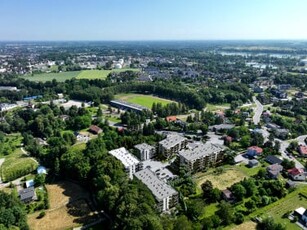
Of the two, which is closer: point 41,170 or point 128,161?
point 128,161

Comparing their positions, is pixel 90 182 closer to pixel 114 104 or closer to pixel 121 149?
pixel 121 149

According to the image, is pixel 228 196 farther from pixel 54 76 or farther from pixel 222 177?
pixel 54 76

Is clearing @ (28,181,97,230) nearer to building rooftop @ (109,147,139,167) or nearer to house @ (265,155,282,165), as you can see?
building rooftop @ (109,147,139,167)

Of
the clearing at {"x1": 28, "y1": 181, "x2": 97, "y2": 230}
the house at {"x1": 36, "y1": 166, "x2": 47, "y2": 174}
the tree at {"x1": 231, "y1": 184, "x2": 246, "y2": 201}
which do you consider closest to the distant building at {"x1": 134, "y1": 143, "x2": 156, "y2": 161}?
the clearing at {"x1": 28, "y1": 181, "x2": 97, "y2": 230}

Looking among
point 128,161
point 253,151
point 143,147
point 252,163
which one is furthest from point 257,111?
point 128,161

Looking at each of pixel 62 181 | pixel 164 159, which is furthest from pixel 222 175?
pixel 62 181

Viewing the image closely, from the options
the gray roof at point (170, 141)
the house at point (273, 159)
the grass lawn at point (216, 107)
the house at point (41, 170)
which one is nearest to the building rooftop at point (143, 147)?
the gray roof at point (170, 141)

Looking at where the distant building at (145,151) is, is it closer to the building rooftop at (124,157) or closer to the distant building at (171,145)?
the distant building at (171,145)
